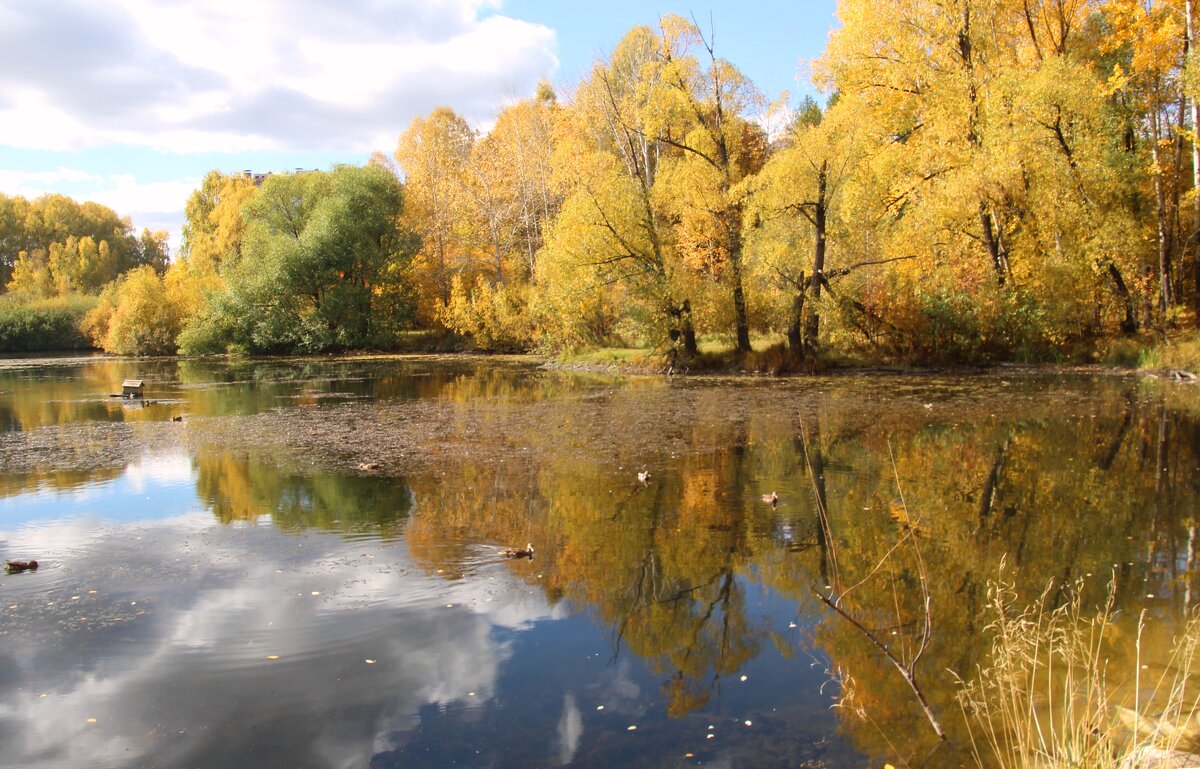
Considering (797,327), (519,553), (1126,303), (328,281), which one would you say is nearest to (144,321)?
(328,281)

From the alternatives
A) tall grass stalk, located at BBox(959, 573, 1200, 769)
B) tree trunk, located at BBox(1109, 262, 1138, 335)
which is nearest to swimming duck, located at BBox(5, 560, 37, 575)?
tall grass stalk, located at BBox(959, 573, 1200, 769)

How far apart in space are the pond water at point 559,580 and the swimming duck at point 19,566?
26 cm

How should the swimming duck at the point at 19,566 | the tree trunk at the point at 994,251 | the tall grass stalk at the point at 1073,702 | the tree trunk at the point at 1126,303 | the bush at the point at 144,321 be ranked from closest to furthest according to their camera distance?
the tall grass stalk at the point at 1073,702, the swimming duck at the point at 19,566, the tree trunk at the point at 1126,303, the tree trunk at the point at 994,251, the bush at the point at 144,321

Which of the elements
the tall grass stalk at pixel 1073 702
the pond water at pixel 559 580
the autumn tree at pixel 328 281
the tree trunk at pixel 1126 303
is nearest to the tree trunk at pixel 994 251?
the tree trunk at pixel 1126 303

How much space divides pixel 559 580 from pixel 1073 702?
4672 mm

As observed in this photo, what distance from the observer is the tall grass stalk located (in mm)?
4066

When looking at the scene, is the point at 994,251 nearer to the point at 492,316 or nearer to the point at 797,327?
the point at 797,327

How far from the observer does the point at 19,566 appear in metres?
8.87

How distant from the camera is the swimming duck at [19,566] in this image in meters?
8.85

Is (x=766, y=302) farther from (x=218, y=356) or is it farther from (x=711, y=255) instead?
(x=218, y=356)

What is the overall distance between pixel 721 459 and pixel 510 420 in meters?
6.66

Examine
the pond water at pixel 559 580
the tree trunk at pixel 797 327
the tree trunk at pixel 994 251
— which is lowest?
the pond water at pixel 559 580

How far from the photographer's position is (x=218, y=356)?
50344 millimetres

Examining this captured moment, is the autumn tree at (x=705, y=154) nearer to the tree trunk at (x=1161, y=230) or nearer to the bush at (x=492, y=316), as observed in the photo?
the tree trunk at (x=1161, y=230)
